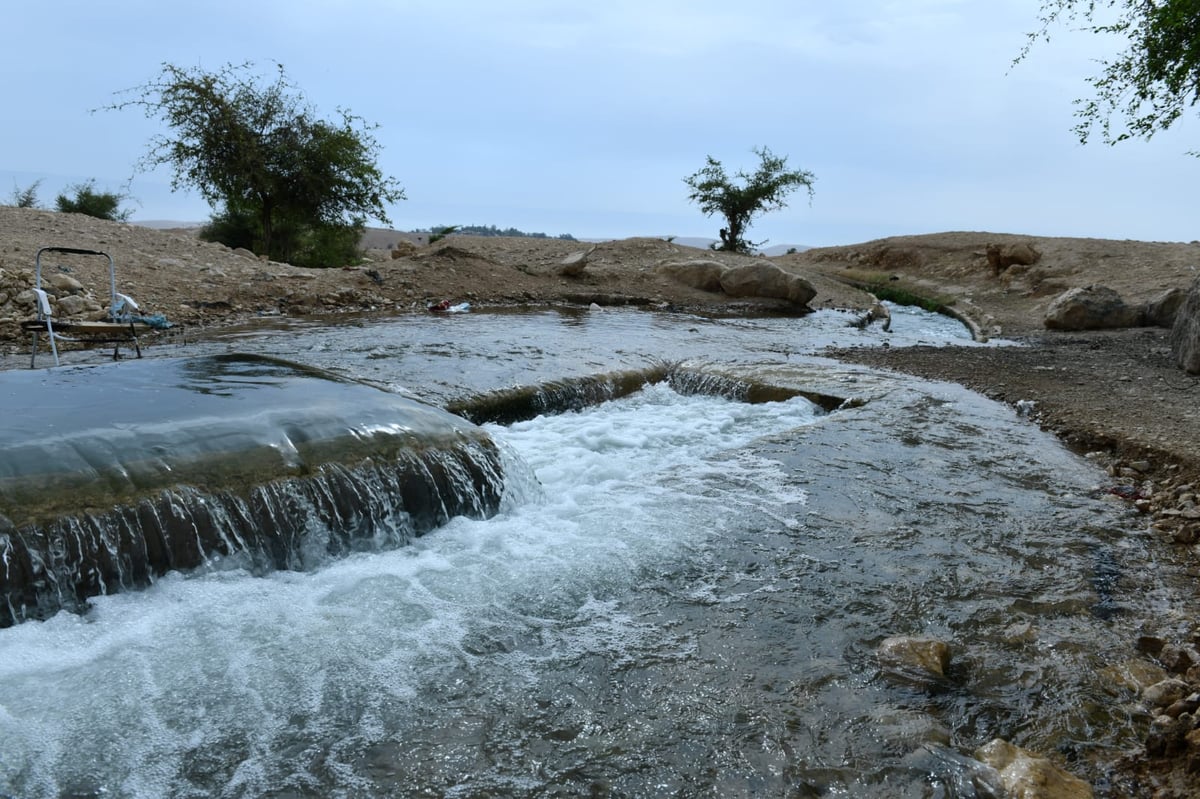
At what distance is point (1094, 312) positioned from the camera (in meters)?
14.3

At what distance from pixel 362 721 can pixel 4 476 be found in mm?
2171

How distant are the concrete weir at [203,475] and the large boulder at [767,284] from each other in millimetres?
14374

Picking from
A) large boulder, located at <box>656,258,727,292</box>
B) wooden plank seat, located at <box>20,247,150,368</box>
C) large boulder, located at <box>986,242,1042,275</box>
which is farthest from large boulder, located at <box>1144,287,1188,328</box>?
wooden plank seat, located at <box>20,247,150,368</box>

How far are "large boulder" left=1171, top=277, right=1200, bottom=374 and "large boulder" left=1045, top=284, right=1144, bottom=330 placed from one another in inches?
198

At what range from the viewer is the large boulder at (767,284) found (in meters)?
18.6

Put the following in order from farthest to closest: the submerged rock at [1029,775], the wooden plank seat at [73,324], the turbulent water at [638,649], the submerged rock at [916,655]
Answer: the wooden plank seat at [73,324], the submerged rock at [916,655], the turbulent water at [638,649], the submerged rock at [1029,775]

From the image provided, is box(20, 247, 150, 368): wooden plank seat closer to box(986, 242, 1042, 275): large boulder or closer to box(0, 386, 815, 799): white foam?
box(0, 386, 815, 799): white foam

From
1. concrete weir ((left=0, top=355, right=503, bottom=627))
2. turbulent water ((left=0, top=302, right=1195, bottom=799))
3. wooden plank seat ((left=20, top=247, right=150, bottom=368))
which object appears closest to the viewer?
turbulent water ((left=0, top=302, right=1195, bottom=799))

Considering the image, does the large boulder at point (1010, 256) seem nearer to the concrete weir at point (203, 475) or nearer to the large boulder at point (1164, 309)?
the large boulder at point (1164, 309)

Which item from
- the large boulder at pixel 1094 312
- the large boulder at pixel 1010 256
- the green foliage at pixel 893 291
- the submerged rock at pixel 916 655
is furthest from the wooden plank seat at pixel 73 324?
the large boulder at pixel 1010 256

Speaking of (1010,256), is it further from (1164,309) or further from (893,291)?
(1164,309)

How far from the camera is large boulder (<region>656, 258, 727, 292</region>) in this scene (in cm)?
1914

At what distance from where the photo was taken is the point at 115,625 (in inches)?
134

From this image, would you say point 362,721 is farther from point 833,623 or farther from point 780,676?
point 833,623
